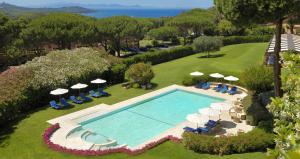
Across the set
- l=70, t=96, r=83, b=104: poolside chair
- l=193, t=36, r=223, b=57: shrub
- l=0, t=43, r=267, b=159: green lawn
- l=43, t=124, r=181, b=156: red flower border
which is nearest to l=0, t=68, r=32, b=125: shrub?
l=0, t=43, r=267, b=159: green lawn

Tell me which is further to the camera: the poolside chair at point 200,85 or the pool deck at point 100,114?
the poolside chair at point 200,85

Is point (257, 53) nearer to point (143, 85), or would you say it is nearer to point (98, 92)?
point (143, 85)

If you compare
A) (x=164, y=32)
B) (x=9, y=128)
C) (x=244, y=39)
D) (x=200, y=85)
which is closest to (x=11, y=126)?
(x=9, y=128)

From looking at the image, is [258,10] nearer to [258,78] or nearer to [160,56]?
[258,78]

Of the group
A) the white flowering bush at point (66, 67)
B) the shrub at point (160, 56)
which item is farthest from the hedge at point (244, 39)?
the white flowering bush at point (66, 67)

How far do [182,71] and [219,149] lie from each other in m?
24.2

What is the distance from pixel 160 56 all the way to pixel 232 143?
33.7 meters

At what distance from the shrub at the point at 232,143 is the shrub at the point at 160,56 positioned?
26854 mm

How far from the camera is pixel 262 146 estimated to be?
1823cm

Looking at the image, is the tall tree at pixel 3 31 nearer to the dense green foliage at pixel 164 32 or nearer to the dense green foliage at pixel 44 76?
the dense green foliage at pixel 44 76

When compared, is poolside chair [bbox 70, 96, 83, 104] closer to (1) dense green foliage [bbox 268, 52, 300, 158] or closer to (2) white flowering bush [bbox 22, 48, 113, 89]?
(2) white flowering bush [bbox 22, 48, 113, 89]

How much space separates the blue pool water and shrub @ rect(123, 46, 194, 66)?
600 inches

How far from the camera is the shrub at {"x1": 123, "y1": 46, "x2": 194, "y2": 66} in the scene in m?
46.0

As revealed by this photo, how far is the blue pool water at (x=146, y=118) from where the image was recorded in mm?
22781
